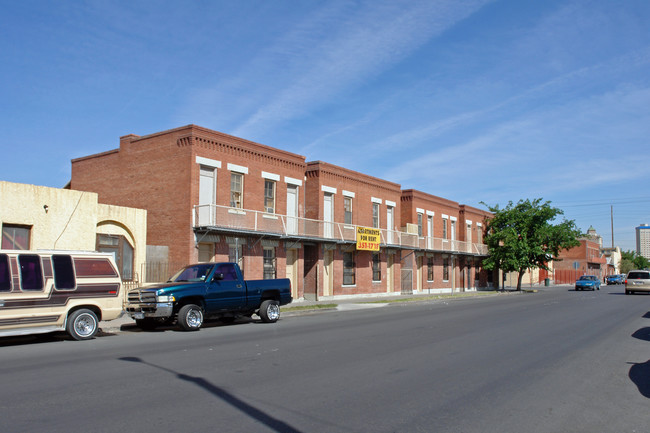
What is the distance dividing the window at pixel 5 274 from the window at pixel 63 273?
3.33 feet

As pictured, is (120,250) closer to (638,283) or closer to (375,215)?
(375,215)

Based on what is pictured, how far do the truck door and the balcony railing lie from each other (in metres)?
6.79

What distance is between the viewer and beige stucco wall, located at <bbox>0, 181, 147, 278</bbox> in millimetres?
18562

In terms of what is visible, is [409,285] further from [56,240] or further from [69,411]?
[69,411]

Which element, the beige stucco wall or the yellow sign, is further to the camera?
the yellow sign

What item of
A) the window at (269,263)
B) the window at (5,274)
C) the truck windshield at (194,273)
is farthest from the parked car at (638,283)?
the window at (5,274)

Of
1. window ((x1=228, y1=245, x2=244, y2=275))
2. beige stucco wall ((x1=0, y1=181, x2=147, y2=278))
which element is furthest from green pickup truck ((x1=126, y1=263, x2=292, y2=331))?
window ((x1=228, y1=245, x2=244, y2=275))

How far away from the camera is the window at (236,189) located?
2603cm

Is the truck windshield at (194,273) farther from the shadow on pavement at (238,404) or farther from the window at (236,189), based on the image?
the window at (236,189)

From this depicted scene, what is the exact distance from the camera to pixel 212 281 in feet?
52.9

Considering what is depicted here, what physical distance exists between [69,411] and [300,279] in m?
22.9

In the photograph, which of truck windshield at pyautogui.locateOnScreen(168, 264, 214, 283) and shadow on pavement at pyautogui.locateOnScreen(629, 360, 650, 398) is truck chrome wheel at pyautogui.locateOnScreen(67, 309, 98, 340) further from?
shadow on pavement at pyautogui.locateOnScreen(629, 360, 650, 398)

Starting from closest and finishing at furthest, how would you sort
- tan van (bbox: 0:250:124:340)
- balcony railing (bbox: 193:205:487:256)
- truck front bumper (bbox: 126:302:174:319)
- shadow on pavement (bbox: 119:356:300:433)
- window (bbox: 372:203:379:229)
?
shadow on pavement (bbox: 119:356:300:433), tan van (bbox: 0:250:124:340), truck front bumper (bbox: 126:302:174:319), balcony railing (bbox: 193:205:487:256), window (bbox: 372:203:379:229)

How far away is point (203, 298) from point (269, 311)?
107 inches
